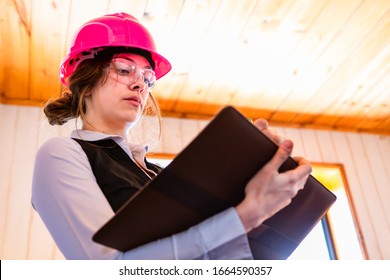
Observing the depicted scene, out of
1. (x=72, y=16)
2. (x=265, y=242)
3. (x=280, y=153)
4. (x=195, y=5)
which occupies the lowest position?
(x=72, y=16)

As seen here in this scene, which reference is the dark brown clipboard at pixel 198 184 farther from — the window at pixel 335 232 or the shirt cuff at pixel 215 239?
the window at pixel 335 232

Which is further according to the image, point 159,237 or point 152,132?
point 152,132

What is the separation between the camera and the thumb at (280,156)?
0.60 meters

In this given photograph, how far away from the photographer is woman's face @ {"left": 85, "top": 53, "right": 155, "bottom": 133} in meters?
1.05

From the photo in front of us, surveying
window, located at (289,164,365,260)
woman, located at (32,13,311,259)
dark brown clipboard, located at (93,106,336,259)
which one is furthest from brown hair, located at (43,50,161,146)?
window, located at (289,164,365,260)

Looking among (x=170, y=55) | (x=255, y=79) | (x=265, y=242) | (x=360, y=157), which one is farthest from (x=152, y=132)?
(x=265, y=242)

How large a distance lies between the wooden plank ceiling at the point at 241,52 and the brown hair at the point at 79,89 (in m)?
0.97

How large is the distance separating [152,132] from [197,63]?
45cm

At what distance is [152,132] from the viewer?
2434 mm

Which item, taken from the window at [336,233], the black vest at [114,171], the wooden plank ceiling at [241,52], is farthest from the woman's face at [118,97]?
→ the window at [336,233]

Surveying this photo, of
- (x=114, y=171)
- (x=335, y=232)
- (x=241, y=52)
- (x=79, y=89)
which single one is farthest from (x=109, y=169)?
(x=335, y=232)

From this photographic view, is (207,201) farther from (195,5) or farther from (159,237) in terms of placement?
(195,5)

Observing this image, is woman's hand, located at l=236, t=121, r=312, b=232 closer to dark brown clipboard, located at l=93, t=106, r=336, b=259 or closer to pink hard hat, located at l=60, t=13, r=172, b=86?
dark brown clipboard, located at l=93, t=106, r=336, b=259

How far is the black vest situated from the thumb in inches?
10.6
